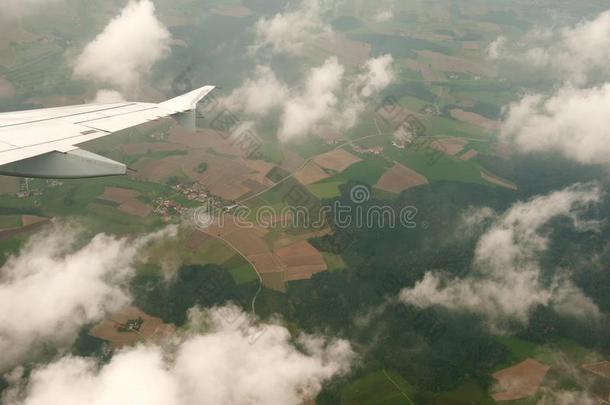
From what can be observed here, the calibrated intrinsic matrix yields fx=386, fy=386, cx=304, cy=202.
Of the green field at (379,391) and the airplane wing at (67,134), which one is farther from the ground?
the airplane wing at (67,134)

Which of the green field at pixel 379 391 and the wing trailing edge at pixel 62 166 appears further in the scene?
the green field at pixel 379 391

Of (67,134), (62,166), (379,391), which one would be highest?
(67,134)

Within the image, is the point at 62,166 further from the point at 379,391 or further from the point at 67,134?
the point at 379,391

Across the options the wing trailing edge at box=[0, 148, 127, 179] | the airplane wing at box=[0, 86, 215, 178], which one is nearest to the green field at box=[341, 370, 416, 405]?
the airplane wing at box=[0, 86, 215, 178]

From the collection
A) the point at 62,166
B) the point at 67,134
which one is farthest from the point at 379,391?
the point at 67,134

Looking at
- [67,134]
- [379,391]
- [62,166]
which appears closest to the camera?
[62,166]

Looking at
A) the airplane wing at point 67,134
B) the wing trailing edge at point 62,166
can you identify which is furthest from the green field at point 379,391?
the wing trailing edge at point 62,166

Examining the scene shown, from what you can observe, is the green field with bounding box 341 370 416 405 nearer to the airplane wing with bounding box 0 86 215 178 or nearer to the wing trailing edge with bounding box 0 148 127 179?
the airplane wing with bounding box 0 86 215 178

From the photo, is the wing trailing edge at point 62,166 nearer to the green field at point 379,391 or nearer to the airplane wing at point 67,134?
the airplane wing at point 67,134

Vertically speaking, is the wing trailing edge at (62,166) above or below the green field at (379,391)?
above
